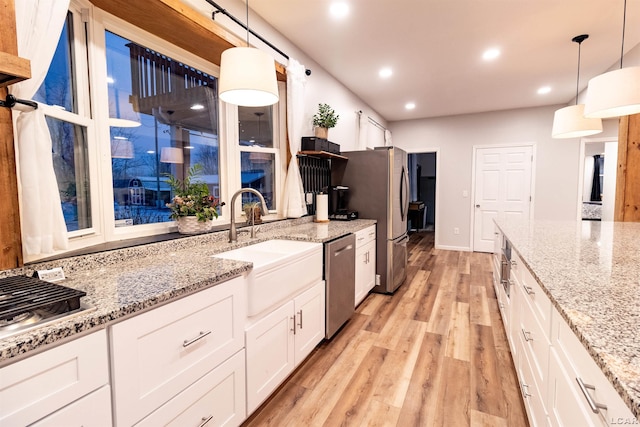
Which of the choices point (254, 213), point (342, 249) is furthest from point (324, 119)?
point (342, 249)

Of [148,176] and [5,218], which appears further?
[148,176]

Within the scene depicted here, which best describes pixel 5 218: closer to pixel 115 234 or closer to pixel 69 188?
pixel 69 188

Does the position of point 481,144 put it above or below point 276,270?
above

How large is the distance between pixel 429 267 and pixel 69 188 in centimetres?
454

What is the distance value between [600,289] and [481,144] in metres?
5.38

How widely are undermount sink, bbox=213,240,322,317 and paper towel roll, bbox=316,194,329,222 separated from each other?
3.22ft

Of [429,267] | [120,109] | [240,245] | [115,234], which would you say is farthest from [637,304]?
[429,267]

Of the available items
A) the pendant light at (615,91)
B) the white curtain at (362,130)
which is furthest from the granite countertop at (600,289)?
the white curtain at (362,130)

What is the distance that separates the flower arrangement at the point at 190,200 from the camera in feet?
6.63

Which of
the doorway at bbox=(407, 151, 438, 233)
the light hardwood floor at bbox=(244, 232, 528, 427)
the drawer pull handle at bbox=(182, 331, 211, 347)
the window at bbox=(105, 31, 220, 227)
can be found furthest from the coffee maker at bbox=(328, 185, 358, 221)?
the doorway at bbox=(407, 151, 438, 233)

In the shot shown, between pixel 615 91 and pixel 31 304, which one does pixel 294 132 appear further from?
pixel 31 304

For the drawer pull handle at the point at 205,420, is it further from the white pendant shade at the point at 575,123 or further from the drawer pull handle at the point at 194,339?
the white pendant shade at the point at 575,123

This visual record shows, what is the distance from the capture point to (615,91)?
1774 millimetres

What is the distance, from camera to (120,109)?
6.03 feet
